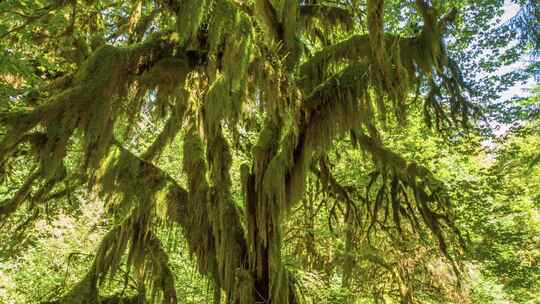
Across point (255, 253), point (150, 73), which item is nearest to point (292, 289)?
point (255, 253)

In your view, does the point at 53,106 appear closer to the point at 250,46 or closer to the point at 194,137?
the point at 194,137

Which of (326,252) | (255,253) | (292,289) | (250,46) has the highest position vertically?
(250,46)

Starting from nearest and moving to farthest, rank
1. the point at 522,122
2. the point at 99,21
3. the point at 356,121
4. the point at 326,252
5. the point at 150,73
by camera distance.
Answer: the point at 356,121, the point at 150,73, the point at 99,21, the point at 326,252, the point at 522,122

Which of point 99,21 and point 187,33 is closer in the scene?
point 187,33

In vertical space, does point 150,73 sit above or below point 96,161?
above

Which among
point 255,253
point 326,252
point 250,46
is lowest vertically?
point 255,253

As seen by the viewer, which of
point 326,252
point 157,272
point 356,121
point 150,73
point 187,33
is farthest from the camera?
point 326,252

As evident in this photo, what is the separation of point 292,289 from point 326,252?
2839 millimetres

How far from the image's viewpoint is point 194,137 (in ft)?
12.8

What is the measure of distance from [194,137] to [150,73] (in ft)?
2.13

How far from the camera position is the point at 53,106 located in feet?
10.5

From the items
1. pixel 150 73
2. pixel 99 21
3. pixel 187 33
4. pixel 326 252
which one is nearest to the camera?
pixel 187 33

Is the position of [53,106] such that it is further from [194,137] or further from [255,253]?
[255,253]

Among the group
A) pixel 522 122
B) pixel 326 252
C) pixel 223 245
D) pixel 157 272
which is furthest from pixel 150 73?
pixel 522 122
